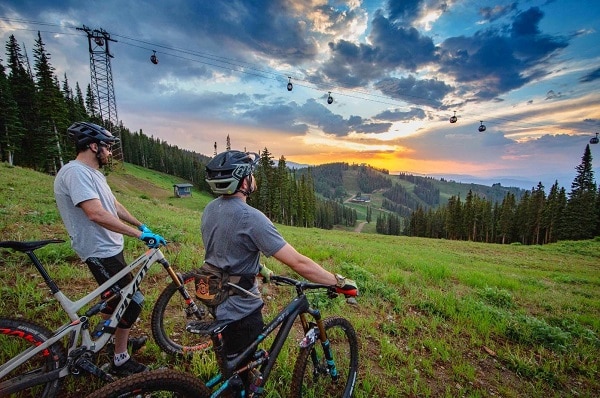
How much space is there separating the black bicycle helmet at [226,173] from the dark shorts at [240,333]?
4.92 feet

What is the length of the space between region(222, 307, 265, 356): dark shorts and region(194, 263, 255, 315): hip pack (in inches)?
13.6

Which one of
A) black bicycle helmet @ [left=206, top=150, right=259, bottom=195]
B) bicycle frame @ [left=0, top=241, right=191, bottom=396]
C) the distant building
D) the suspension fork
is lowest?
the distant building

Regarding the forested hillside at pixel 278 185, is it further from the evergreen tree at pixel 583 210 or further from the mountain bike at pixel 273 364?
the mountain bike at pixel 273 364

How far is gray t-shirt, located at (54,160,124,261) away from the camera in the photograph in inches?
130

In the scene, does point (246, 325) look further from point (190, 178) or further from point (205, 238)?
point (190, 178)

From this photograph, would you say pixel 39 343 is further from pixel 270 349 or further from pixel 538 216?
pixel 538 216

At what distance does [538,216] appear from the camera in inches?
2434

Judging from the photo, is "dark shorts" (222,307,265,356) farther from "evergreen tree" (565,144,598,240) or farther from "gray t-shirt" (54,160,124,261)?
"evergreen tree" (565,144,598,240)

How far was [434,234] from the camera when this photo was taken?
322 ft

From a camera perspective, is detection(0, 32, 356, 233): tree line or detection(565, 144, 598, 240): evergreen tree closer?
detection(0, 32, 356, 233): tree line

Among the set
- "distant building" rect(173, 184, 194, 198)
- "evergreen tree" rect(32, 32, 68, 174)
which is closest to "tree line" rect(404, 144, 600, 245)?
"distant building" rect(173, 184, 194, 198)

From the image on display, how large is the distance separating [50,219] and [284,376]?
456 inches

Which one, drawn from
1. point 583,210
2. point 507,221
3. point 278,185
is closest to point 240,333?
point 278,185

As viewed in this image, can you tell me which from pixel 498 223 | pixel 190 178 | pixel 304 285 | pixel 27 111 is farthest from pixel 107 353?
pixel 190 178
